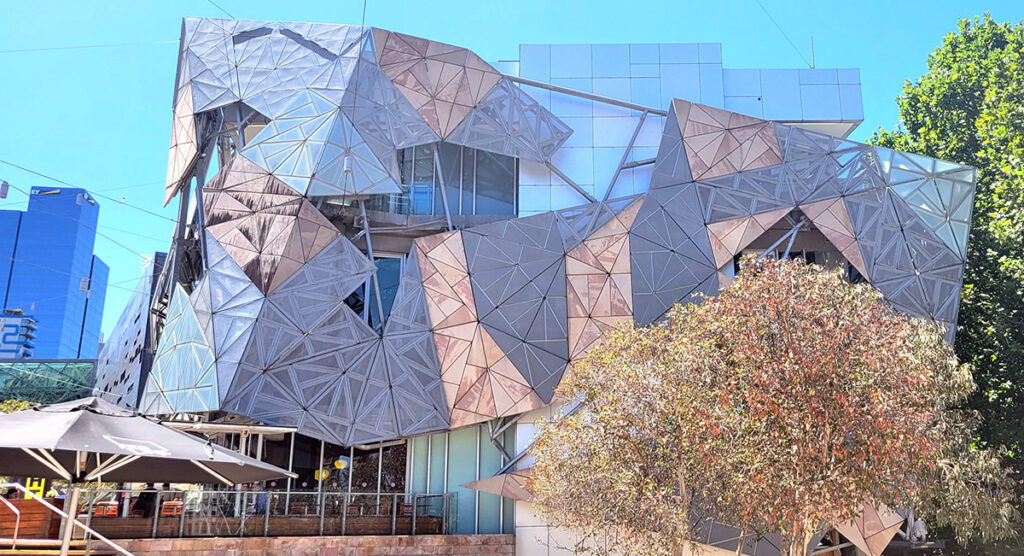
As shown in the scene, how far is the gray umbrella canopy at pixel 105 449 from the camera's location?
8102 mm

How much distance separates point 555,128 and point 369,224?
700cm

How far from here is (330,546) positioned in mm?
→ 19234

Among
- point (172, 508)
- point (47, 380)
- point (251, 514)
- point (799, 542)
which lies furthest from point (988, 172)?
point (47, 380)

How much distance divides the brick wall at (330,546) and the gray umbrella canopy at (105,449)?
7.16m

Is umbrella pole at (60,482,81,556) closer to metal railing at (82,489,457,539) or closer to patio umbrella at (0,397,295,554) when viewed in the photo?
patio umbrella at (0,397,295,554)

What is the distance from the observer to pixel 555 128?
27375 mm

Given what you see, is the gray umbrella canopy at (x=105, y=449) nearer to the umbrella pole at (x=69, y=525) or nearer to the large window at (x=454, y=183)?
the umbrella pole at (x=69, y=525)

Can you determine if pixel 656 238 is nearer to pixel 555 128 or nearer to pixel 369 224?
pixel 555 128

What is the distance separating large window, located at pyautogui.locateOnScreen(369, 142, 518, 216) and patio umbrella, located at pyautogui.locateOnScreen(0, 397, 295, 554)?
1623 cm

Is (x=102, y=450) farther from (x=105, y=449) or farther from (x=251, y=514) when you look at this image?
(x=251, y=514)

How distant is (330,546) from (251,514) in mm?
2017

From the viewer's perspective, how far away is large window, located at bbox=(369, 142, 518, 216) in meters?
26.7

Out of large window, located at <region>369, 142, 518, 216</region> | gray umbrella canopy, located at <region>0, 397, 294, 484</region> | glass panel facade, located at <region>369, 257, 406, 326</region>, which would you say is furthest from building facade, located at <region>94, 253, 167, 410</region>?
gray umbrella canopy, located at <region>0, 397, 294, 484</region>

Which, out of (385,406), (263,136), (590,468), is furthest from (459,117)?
(590,468)
